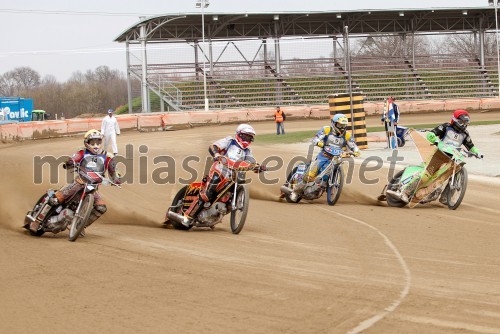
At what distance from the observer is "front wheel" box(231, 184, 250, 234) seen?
504 inches

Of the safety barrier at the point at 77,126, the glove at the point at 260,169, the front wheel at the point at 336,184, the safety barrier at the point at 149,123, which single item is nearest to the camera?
the glove at the point at 260,169

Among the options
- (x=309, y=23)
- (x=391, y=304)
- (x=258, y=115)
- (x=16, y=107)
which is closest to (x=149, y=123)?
(x=258, y=115)

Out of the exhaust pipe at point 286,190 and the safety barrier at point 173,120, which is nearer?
the exhaust pipe at point 286,190

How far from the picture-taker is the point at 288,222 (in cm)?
1455

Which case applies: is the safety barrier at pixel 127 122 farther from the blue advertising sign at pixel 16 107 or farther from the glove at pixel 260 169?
the glove at pixel 260 169

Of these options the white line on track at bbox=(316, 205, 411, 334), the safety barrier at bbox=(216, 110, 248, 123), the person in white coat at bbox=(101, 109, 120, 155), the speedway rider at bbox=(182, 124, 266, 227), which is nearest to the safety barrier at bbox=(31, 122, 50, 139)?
the safety barrier at bbox=(216, 110, 248, 123)

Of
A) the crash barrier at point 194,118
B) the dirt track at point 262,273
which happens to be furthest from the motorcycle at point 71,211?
the crash barrier at point 194,118

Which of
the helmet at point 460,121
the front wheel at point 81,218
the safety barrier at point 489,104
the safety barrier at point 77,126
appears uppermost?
the safety barrier at point 489,104

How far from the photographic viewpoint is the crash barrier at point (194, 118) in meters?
45.3

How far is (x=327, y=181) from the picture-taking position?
56.6 ft

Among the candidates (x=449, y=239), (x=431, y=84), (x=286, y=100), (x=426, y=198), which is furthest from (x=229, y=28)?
(x=449, y=239)

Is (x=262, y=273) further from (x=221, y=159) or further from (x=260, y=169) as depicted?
(x=221, y=159)

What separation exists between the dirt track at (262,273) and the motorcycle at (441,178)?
0.28 metres

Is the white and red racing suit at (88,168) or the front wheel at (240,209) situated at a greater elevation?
the white and red racing suit at (88,168)
